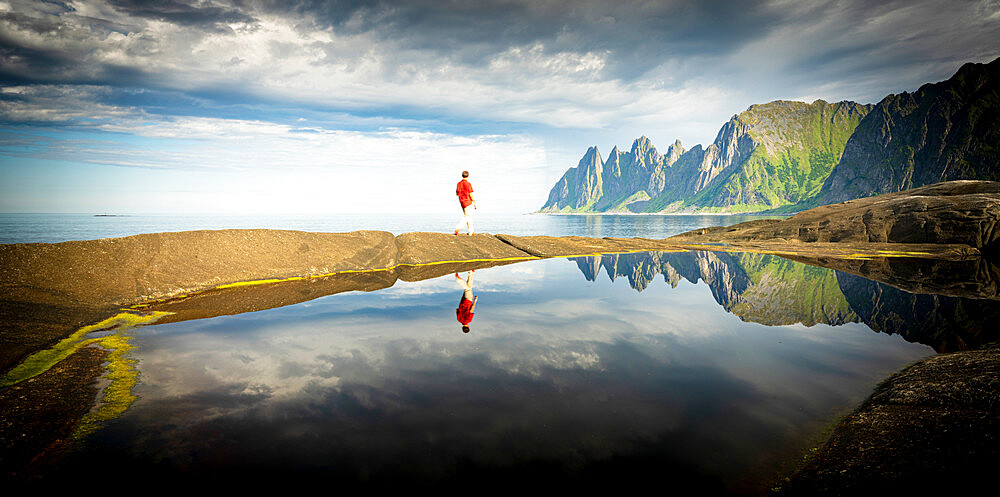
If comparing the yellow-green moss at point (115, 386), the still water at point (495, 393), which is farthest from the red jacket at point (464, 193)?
the yellow-green moss at point (115, 386)

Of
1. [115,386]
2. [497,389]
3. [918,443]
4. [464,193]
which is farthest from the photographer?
[464,193]

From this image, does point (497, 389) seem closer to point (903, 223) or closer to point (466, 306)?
point (466, 306)

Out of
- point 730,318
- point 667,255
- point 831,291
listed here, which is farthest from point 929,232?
point 730,318

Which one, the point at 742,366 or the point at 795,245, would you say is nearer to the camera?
the point at 742,366

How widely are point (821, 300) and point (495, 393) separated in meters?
14.3

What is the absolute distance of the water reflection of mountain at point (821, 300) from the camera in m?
11.2

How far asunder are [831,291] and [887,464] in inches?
581

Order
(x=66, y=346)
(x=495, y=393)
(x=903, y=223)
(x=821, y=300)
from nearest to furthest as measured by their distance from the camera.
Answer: (x=495, y=393) → (x=66, y=346) → (x=821, y=300) → (x=903, y=223)

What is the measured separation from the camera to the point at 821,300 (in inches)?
593

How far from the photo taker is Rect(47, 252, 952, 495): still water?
5016 millimetres

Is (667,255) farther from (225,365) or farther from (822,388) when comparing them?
(225,365)

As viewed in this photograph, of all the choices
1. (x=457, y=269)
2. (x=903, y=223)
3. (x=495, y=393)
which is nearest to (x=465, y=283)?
(x=457, y=269)

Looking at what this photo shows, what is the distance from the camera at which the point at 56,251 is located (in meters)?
14.3

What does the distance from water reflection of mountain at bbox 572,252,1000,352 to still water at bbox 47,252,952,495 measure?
34 cm
